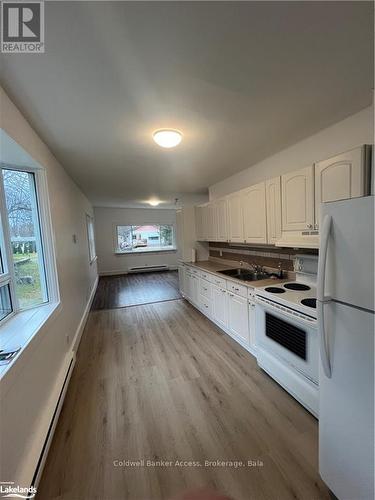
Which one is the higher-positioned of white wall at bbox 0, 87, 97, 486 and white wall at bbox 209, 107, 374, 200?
white wall at bbox 209, 107, 374, 200

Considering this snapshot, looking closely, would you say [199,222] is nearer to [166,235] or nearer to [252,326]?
[252,326]

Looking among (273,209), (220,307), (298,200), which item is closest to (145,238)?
(220,307)

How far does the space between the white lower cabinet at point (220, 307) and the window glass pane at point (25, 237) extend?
2.30 metres

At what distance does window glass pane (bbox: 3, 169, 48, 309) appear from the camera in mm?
1898

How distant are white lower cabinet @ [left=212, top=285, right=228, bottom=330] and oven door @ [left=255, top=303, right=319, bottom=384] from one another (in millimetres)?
854

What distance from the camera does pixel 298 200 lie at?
7.18 feet

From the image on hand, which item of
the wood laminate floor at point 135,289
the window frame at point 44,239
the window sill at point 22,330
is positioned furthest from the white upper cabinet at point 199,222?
the window sill at point 22,330

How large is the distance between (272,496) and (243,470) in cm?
20

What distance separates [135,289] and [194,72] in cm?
550

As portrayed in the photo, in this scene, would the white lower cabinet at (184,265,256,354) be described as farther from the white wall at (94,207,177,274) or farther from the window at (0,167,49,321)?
the white wall at (94,207,177,274)

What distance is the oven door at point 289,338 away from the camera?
1693 mm

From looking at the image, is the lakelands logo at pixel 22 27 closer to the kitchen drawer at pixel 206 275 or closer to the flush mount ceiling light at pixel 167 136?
the flush mount ceiling light at pixel 167 136

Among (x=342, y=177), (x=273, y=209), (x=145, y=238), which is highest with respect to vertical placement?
(x=342, y=177)

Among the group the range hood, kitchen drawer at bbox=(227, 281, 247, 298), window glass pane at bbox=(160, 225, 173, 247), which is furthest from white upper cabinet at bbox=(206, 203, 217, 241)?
window glass pane at bbox=(160, 225, 173, 247)
